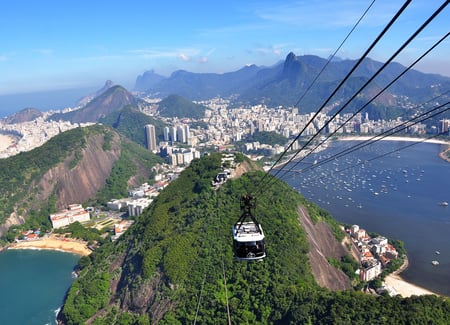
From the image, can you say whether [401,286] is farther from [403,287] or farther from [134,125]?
[134,125]

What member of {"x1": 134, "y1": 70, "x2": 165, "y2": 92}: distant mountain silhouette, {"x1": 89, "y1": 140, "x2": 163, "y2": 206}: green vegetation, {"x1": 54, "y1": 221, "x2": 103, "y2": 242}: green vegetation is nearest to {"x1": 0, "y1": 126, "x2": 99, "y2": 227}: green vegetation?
{"x1": 89, "y1": 140, "x2": 163, "y2": 206}: green vegetation

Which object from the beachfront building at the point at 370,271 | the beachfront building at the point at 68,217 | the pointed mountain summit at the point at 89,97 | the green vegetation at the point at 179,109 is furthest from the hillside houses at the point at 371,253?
the pointed mountain summit at the point at 89,97

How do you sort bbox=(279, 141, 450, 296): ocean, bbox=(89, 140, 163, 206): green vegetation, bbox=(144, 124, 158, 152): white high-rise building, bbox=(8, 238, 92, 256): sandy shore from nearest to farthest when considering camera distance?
1. bbox=(279, 141, 450, 296): ocean
2. bbox=(8, 238, 92, 256): sandy shore
3. bbox=(89, 140, 163, 206): green vegetation
4. bbox=(144, 124, 158, 152): white high-rise building

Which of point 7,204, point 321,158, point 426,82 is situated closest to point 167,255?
point 7,204

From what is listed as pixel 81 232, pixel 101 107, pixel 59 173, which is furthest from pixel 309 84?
pixel 81 232

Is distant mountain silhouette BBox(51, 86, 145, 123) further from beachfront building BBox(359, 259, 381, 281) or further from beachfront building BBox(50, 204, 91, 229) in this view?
beachfront building BBox(359, 259, 381, 281)

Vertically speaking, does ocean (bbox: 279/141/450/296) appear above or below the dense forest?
below
